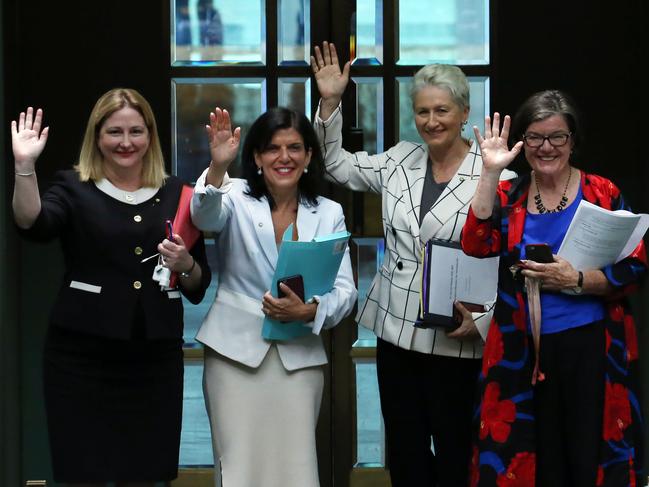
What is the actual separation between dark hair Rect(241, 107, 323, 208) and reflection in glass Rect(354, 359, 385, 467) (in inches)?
44.2

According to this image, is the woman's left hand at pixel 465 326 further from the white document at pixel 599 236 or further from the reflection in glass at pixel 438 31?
the reflection in glass at pixel 438 31

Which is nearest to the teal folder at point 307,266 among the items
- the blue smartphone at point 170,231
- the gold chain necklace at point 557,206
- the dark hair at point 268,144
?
the dark hair at point 268,144

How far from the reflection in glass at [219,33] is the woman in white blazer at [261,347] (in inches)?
36.2

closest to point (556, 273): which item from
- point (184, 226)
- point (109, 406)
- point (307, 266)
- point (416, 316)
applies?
point (416, 316)

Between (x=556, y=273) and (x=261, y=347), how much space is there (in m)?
1.04

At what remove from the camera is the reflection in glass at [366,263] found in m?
4.89

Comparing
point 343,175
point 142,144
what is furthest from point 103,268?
point 343,175

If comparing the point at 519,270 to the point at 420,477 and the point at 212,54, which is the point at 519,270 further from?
the point at 212,54

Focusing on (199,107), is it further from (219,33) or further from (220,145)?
(220,145)

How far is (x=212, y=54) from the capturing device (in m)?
4.85

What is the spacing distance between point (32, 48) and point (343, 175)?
4.97 feet

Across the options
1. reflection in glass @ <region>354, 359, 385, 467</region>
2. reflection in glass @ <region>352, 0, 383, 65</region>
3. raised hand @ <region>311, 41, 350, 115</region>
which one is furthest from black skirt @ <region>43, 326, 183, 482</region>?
reflection in glass @ <region>352, 0, 383, 65</region>

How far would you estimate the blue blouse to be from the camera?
3602mm

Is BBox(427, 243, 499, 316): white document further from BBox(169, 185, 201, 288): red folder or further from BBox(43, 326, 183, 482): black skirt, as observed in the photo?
BBox(43, 326, 183, 482): black skirt
